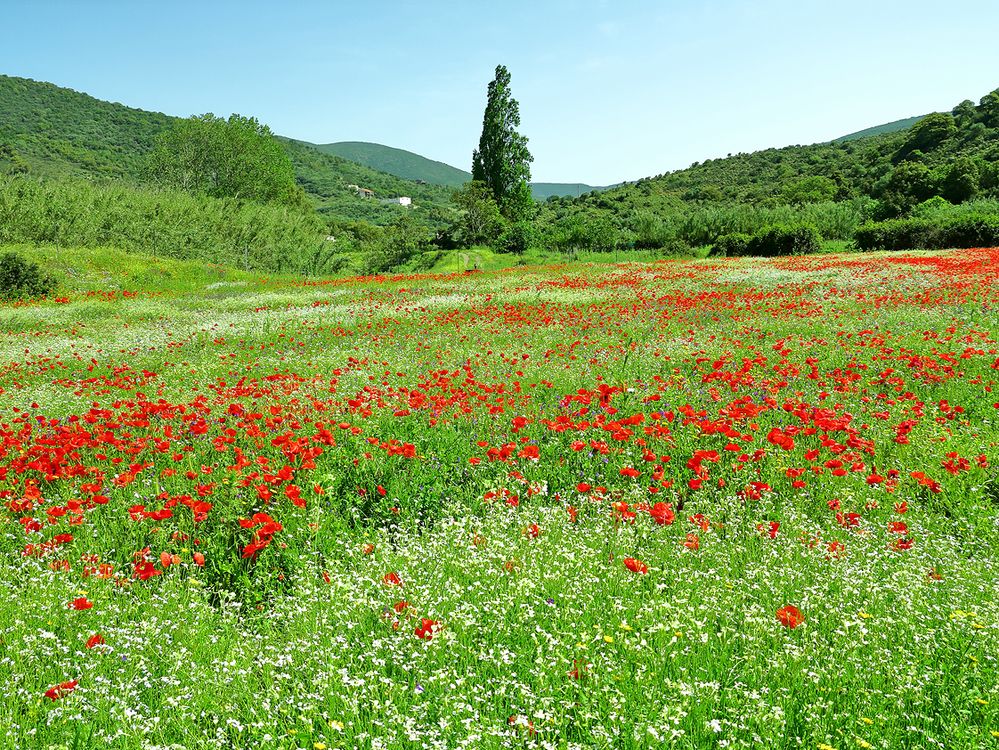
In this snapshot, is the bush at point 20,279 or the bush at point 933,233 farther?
the bush at point 933,233

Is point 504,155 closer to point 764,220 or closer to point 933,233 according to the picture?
point 764,220

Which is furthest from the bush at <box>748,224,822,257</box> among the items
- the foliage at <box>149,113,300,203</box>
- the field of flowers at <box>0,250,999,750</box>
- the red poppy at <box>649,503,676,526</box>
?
the foliage at <box>149,113,300,203</box>

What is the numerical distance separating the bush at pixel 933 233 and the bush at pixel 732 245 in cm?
745

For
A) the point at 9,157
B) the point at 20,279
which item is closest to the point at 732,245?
the point at 20,279

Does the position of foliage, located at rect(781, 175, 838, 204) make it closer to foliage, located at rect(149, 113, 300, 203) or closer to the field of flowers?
foliage, located at rect(149, 113, 300, 203)

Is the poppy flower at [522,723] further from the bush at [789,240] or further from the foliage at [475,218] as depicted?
the foliage at [475,218]

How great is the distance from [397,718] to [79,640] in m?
1.99

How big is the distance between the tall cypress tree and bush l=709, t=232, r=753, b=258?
20.8 metres

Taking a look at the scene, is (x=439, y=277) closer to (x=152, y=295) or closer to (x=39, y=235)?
(x=152, y=295)

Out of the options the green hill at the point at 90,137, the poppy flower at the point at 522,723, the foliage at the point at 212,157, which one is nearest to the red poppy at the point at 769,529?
the poppy flower at the point at 522,723

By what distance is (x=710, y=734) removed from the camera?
2.42 metres

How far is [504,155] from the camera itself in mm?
56312

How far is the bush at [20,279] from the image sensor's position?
75.0ft

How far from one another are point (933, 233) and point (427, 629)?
148ft
